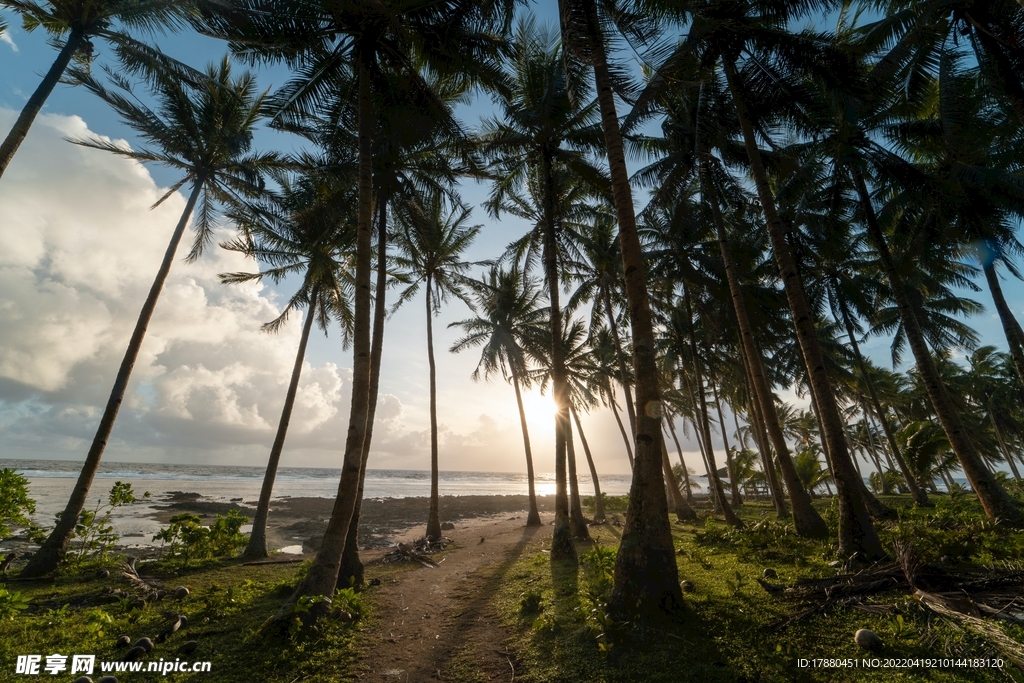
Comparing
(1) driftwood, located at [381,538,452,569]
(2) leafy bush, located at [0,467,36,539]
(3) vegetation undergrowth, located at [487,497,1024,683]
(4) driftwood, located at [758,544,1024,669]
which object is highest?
(2) leafy bush, located at [0,467,36,539]

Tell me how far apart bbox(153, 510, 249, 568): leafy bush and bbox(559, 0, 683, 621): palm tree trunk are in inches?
372

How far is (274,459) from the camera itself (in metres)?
12.3

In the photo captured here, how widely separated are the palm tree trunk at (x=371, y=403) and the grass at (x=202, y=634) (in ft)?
1.94

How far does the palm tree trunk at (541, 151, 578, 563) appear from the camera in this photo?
10086mm

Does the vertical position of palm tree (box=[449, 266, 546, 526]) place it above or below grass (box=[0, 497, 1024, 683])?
above

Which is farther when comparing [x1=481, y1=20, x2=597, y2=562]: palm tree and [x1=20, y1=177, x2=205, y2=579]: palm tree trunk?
[x1=481, y1=20, x2=597, y2=562]: palm tree

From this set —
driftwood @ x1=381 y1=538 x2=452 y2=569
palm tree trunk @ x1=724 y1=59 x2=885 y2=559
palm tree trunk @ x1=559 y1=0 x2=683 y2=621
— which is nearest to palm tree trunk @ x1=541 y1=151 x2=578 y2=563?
driftwood @ x1=381 y1=538 x2=452 y2=569

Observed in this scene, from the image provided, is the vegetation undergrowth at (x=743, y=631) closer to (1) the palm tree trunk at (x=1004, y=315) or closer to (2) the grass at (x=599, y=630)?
(2) the grass at (x=599, y=630)

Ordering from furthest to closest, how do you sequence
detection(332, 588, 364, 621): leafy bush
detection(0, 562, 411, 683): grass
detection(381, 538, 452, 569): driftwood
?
detection(381, 538, 452, 569): driftwood
detection(332, 588, 364, 621): leafy bush
detection(0, 562, 411, 683): grass

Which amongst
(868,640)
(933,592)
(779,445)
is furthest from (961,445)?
(868,640)

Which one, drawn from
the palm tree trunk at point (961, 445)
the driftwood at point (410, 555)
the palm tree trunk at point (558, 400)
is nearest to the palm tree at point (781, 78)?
the palm tree trunk at point (961, 445)

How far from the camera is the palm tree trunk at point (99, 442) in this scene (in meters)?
8.19

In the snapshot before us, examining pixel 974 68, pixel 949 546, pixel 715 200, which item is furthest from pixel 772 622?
pixel 974 68

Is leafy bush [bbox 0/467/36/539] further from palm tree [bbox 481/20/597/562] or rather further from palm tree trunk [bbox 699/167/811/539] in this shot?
palm tree trunk [bbox 699/167/811/539]
